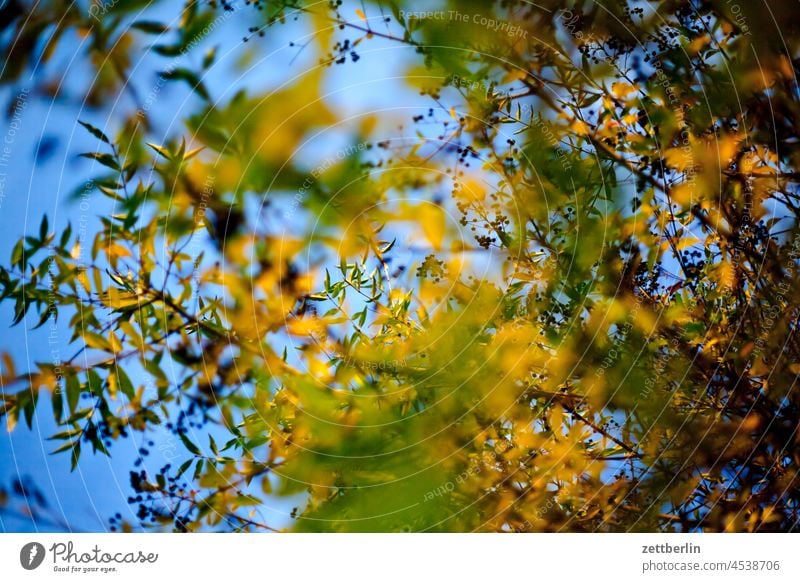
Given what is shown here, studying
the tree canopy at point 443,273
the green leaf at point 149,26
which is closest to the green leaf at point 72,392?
the tree canopy at point 443,273

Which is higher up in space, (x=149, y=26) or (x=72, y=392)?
(x=149, y=26)

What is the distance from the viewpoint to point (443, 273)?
853mm

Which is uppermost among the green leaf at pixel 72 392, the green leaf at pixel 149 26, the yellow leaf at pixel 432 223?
the green leaf at pixel 149 26

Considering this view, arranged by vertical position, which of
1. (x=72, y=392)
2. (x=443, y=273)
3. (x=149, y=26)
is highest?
(x=149, y=26)

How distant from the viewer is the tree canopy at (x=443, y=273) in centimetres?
82

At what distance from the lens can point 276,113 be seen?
83cm

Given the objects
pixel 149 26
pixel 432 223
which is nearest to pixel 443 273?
pixel 432 223

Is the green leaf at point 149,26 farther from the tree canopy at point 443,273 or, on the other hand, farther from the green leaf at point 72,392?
the green leaf at point 72,392

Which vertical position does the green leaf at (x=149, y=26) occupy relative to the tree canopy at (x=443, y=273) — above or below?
above

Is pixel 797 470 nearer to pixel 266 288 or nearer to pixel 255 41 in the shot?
pixel 266 288

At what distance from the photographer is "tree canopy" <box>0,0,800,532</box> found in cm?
82

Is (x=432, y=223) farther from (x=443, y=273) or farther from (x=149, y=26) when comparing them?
→ (x=149, y=26)

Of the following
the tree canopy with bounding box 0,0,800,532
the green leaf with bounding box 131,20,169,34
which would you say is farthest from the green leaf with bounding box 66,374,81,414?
the green leaf with bounding box 131,20,169,34

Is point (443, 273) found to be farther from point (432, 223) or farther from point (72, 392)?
point (72, 392)
